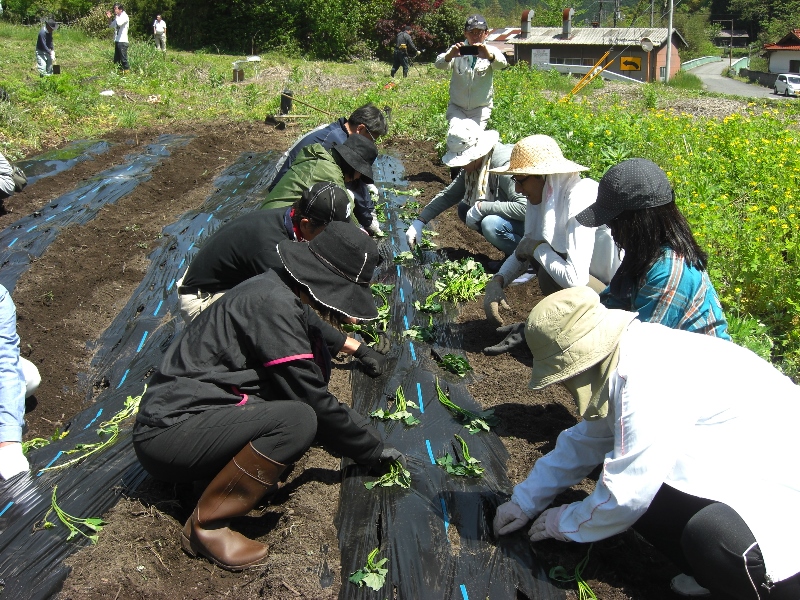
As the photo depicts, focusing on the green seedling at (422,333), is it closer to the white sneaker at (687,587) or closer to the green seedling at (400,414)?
the green seedling at (400,414)

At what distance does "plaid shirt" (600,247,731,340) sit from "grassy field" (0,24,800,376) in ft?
3.49

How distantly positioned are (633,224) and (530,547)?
4.08 feet

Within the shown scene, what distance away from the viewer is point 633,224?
2607 millimetres

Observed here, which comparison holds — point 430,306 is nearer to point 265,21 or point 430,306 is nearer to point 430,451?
point 430,451

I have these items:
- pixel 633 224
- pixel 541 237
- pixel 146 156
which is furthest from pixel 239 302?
pixel 146 156

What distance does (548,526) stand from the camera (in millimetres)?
2203

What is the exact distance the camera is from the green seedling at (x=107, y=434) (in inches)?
111

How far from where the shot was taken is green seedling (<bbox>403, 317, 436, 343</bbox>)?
4062 mm

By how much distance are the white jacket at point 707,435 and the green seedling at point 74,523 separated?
165 centimetres

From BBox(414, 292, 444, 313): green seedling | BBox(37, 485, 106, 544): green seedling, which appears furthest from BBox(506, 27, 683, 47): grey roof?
BBox(37, 485, 106, 544): green seedling

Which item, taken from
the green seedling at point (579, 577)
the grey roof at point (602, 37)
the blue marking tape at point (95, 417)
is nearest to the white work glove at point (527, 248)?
the green seedling at point (579, 577)

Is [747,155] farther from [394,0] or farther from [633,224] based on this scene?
[394,0]

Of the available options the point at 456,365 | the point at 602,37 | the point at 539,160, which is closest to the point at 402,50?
the point at 539,160

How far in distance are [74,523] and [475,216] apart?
3.23 metres
